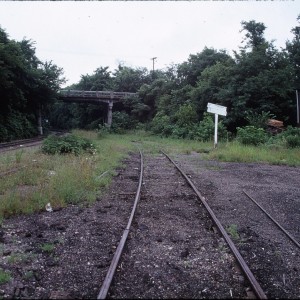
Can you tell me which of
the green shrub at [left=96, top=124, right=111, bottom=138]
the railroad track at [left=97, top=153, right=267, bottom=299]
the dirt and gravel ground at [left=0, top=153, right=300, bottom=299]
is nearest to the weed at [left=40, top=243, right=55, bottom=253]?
the dirt and gravel ground at [left=0, top=153, right=300, bottom=299]

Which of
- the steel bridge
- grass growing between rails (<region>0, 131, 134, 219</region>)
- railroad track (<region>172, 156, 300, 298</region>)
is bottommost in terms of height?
railroad track (<region>172, 156, 300, 298</region>)

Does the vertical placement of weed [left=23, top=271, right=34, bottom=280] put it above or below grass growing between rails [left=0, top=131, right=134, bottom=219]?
below

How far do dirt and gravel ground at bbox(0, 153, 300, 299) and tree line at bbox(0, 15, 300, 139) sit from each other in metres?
18.5

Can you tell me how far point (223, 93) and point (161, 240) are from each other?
2365 cm

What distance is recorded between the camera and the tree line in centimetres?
2703

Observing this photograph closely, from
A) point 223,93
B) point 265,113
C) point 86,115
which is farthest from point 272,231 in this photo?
point 86,115

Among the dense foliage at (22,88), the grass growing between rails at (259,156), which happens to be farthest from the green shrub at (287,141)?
the dense foliage at (22,88)

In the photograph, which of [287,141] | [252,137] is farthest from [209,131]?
[287,141]

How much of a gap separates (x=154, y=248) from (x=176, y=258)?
1.48 ft

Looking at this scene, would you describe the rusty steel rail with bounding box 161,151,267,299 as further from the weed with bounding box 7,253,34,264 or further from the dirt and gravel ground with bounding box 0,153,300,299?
the weed with bounding box 7,253,34,264

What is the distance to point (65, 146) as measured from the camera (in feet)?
53.1

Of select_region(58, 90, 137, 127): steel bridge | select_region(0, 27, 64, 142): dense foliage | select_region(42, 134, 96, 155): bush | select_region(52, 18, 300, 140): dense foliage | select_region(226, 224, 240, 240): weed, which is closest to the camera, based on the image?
select_region(226, 224, 240, 240): weed

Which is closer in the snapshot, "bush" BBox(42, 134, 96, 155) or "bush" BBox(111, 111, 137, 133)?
"bush" BBox(42, 134, 96, 155)

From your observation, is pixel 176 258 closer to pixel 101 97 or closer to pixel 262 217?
pixel 262 217
